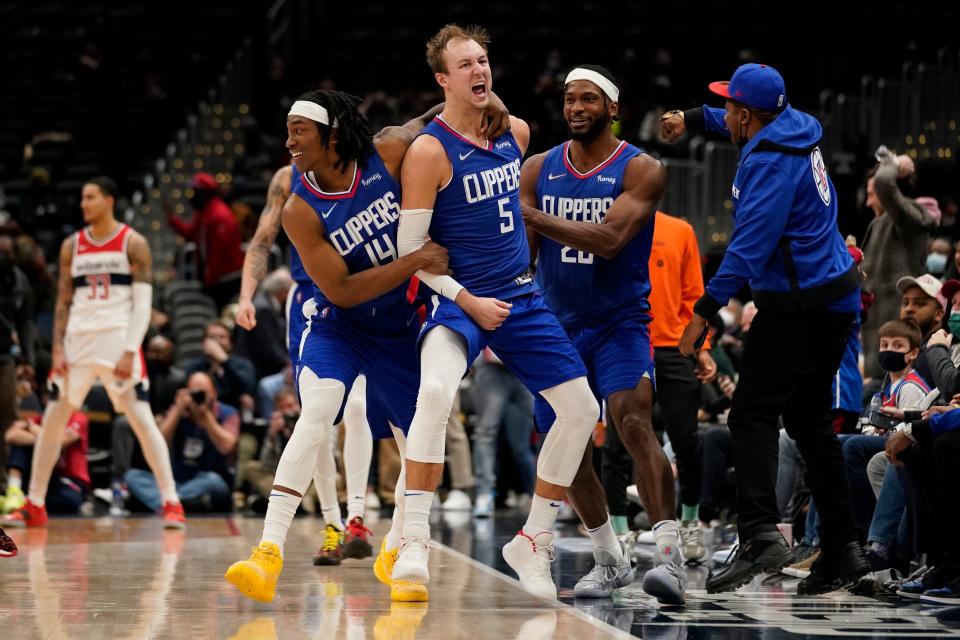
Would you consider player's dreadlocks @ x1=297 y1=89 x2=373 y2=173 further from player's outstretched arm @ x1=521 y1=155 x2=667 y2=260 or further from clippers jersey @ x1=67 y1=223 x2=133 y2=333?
clippers jersey @ x1=67 y1=223 x2=133 y2=333

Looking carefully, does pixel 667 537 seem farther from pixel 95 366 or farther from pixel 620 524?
pixel 95 366

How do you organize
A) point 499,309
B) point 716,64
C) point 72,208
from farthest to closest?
point 716,64
point 72,208
point 499,309

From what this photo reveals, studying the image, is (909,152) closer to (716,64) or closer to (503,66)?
(716,64)

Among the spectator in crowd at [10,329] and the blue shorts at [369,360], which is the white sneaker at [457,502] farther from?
the blue shorts at [369,360]

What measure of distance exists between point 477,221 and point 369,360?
75cm

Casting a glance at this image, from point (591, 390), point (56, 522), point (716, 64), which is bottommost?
point (56, 522)

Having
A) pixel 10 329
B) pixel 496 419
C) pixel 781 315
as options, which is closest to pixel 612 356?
pixel 781 315

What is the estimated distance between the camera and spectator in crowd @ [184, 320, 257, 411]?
11703 millimetres

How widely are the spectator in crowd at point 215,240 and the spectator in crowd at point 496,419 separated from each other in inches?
165

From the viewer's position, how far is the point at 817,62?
61.5 feet

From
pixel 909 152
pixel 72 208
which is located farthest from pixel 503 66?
pixel 909 152

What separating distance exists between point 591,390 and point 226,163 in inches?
514

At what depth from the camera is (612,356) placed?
592 centimetres

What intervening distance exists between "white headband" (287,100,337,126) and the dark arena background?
1277 millimetres
